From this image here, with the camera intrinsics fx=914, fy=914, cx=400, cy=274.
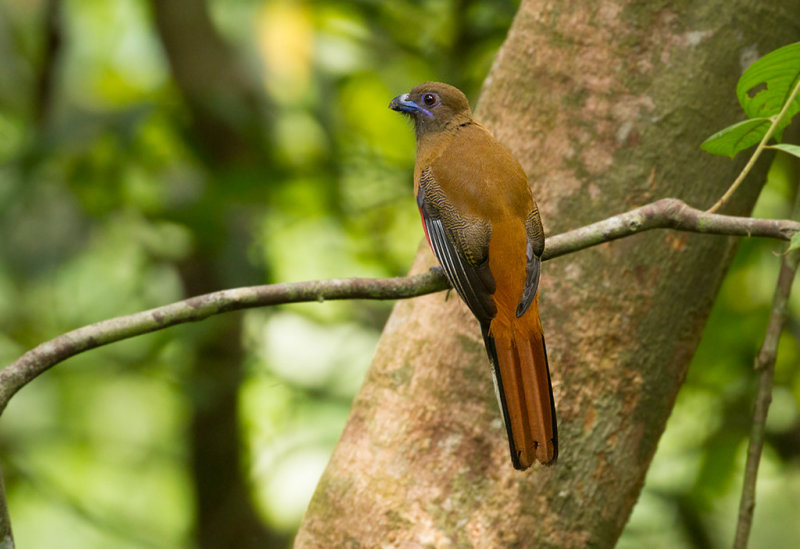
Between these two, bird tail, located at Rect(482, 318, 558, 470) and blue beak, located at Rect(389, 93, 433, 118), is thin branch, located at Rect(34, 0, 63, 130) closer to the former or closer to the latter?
blue beak, located at Rect(389, 93, 433, 118)

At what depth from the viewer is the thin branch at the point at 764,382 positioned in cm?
244

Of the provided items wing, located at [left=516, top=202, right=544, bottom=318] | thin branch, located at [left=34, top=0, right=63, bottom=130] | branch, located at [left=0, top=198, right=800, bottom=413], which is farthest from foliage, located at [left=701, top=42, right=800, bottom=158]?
thin branch, located at [left=34, top=0, right=63, bottom=130]

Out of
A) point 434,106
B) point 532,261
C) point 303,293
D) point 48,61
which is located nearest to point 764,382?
point 532,261

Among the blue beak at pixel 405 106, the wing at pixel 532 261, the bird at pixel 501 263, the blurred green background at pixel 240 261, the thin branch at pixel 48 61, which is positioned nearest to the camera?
the bird at pixel 501 263

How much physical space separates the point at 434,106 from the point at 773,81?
0.92m

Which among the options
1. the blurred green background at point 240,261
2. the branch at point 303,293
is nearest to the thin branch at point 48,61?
the blurred green background at point 240,261

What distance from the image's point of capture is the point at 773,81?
1735 mm

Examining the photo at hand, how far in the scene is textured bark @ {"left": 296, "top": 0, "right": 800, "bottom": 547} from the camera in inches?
90.2

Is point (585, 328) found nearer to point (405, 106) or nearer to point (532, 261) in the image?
point (532, 261)

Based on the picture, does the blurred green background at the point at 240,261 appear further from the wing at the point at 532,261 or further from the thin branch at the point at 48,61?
the wing at the point at 532,261

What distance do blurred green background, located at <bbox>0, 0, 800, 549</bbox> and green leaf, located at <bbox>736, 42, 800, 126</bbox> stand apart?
1561mm

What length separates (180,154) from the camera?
433cm

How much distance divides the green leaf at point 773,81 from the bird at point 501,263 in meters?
0.49

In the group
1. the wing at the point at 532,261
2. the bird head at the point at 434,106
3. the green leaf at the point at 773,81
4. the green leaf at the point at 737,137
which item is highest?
the bird head at the point at 434,106
